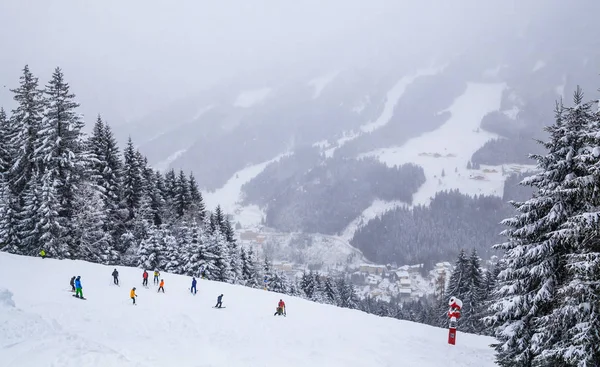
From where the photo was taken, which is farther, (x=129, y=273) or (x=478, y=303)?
(x=478, y=303)

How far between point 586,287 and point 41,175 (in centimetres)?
4267

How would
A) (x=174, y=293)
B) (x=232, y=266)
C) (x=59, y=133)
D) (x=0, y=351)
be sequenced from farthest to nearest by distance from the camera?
(x=232, y=266)
(x=59, y=133)
(x=174, y=293)
(x=0, y=351)

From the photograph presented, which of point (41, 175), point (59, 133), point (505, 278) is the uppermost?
point (59, 133)

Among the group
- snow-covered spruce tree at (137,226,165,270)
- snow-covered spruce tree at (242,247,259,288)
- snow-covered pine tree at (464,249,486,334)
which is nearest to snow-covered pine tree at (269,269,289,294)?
snow-covered spruce tree at (242,247,259,288)

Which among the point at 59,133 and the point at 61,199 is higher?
the point at 59,133

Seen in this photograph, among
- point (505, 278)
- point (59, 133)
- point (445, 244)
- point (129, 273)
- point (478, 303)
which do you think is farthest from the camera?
point (445, 244)

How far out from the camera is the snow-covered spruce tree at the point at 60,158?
113ft

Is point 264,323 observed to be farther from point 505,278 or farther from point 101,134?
point 101,134

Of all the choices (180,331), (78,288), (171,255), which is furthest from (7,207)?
(180,331)

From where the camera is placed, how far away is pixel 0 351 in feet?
42.9

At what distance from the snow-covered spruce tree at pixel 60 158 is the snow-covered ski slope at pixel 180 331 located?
194 inches

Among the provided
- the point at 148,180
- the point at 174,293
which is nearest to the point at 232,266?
the point at 148,180

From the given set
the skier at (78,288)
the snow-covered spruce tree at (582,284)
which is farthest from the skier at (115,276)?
the snow-covered spruce tree at (582,284)

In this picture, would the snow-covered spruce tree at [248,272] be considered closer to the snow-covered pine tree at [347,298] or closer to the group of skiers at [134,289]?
the snow-covered pine tree at [347,298]
